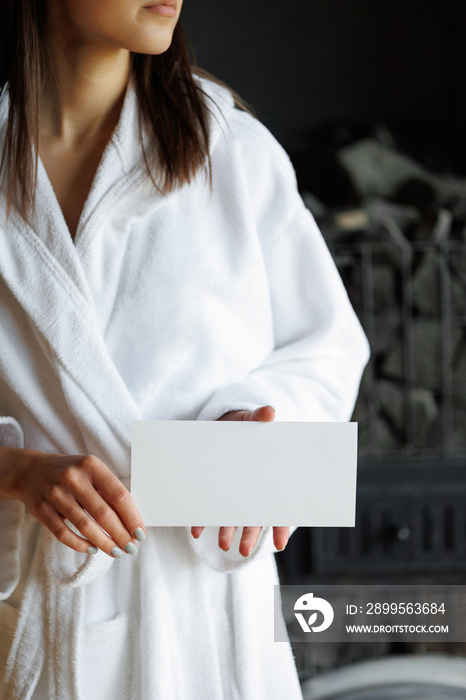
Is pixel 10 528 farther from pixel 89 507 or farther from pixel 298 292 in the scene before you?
pixel 298 292

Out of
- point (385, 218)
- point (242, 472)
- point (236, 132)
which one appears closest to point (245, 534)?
point (242, 472)

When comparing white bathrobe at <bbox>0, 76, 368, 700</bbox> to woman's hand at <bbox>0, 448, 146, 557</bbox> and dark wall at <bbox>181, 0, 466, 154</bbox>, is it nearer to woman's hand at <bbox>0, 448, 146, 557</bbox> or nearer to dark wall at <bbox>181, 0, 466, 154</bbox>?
woman's hand at <bbox>0, 448, 146, 557</bbox>

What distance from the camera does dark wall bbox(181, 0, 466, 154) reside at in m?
2.00

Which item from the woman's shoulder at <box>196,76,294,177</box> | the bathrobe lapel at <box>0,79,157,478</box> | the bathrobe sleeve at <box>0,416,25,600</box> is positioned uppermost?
the woman's shoulder at <box>196,76,294,177</box>

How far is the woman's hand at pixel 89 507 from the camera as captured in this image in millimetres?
573

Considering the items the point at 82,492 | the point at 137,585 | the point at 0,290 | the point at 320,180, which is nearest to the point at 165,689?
the point at 137,585

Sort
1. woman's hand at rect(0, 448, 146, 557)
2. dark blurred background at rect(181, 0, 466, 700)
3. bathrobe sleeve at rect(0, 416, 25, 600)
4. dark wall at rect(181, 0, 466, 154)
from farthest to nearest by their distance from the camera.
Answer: dark wall at rect(181, 0, 466, 154), dark blurred background at rect(181, 0, 466, 700), bathrobe sleeve at rect(0, 416, 25, 600), woman's hand at rect(0, 448, 146, 557)

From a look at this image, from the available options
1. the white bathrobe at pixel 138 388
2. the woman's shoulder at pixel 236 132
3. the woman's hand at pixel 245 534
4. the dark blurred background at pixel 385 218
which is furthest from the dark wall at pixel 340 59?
the woman's hand at pixel 245 534

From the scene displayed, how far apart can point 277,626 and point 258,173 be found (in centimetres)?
49

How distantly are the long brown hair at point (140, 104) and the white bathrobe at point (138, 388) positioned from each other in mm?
16

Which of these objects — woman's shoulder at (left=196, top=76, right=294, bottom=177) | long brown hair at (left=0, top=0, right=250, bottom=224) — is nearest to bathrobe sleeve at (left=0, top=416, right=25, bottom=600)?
long brown hair at (left=0, top=0, right=250, bottom=224)

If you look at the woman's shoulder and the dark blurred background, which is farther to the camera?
the dark blurred background

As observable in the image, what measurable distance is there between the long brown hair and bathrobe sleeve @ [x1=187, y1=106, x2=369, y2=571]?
Result: 6cm

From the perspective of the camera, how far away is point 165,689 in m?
0.65
